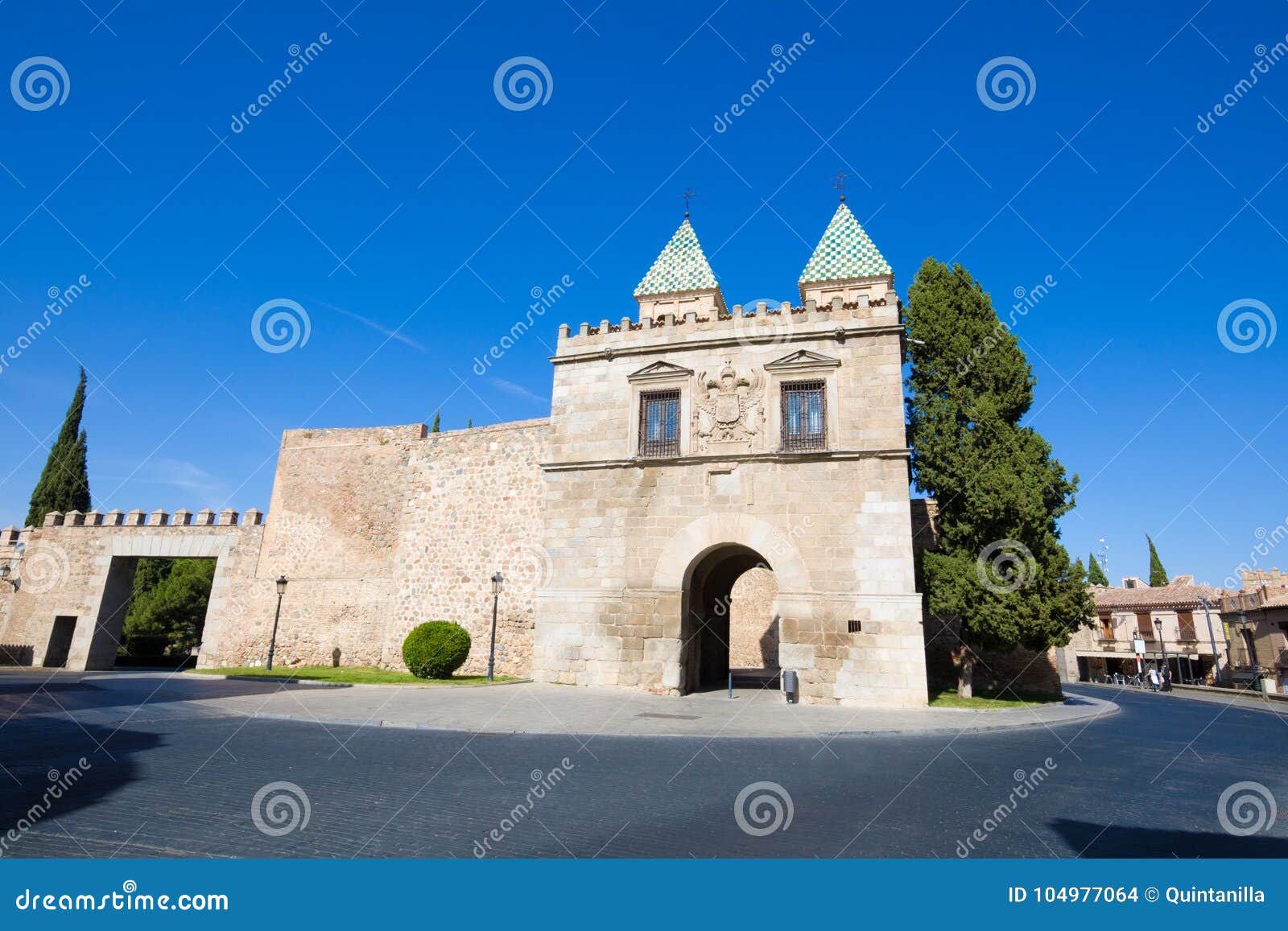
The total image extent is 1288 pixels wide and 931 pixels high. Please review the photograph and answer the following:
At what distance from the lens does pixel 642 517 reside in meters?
19.0

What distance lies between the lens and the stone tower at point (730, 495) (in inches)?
665

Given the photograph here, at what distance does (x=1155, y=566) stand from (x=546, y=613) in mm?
57245

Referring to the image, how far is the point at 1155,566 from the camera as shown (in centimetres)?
5469

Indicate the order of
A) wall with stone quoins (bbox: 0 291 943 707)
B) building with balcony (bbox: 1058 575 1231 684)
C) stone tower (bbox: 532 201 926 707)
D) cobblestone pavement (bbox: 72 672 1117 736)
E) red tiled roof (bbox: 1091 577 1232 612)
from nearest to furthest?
cobblestone pavement (bbox: 72 672 1117 736) < stone tower (bbox: 532 201 926 707) < wall with stone quoins (bbox: 0 291 943 707) < building with balcony (bbox: 1058 575 1231 684) < red tiled roof (bbox: 1091 577 1232 612)

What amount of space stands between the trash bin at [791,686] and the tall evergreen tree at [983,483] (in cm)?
457

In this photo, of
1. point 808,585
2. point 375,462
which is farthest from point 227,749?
point 375,462

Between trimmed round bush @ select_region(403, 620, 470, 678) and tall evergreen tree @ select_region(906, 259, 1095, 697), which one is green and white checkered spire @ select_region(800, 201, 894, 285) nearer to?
tall evergreen tree @ select_region(906, 259, 1095, 697)

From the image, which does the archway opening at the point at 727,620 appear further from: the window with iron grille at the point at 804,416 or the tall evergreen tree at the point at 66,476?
the tall evergreen tree at the point at 66,476

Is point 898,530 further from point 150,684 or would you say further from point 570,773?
point 150,684

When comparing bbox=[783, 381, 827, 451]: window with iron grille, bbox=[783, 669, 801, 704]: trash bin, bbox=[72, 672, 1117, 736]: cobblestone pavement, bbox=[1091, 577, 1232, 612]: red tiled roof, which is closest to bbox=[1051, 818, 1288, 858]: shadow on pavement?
bbox=[72, 672, 1117, 736]: cobblestone pavement

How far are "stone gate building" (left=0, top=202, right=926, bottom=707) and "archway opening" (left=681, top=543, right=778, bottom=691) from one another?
0.16 m

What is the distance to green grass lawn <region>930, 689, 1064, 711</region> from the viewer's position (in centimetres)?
1693

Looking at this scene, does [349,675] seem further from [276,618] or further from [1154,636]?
[1154,636]

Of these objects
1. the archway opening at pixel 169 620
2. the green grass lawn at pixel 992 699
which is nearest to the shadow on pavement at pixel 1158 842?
the green grass lawn at pixel 992 699
